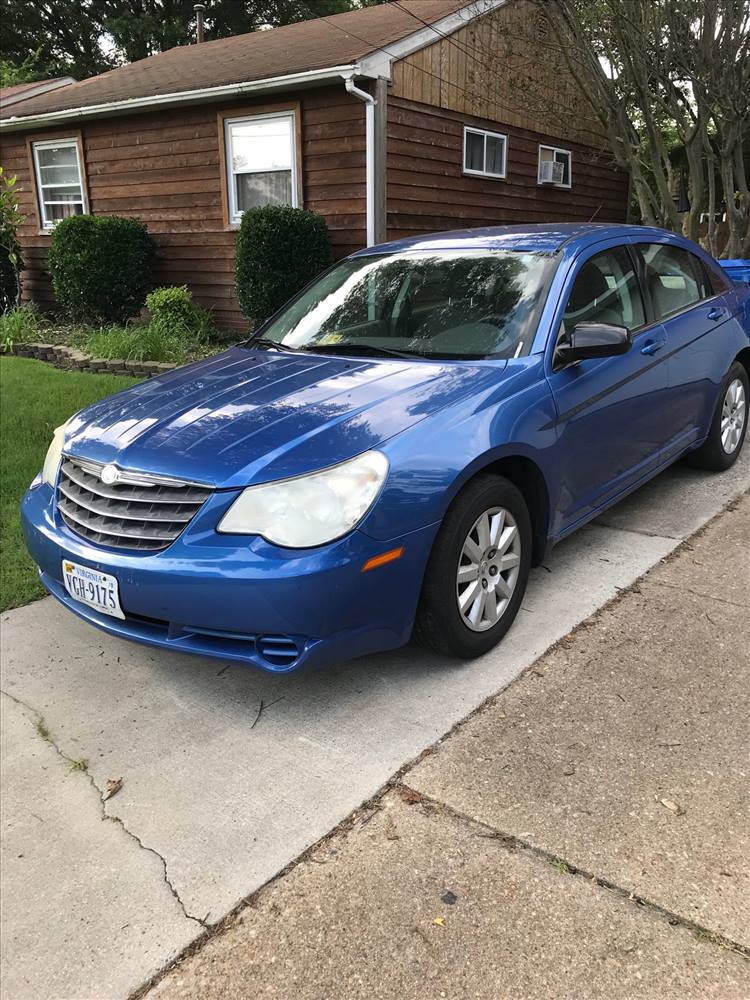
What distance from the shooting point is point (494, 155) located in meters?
12.3

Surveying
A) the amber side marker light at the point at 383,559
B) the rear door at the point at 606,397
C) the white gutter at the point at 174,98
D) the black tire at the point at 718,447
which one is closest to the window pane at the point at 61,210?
the white gutter at the point at 174,98

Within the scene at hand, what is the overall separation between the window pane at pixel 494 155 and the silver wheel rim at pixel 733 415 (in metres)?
8.16

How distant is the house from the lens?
9906mm

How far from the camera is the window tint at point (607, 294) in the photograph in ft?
11.9

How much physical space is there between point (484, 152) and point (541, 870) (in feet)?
38.5

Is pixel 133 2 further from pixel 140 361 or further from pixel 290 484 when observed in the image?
pixel 290 484

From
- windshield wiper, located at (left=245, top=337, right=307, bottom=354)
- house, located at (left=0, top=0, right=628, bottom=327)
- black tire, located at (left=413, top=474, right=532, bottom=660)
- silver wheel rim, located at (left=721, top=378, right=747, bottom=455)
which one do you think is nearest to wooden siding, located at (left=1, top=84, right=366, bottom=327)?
house, located at (left=0, top=0, right=628, bottom=327)

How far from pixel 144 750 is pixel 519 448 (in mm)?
1742

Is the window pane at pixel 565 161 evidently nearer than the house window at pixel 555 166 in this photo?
No

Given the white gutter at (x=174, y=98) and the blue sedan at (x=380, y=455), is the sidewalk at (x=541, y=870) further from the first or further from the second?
the white gutter at (x=174, y=98)

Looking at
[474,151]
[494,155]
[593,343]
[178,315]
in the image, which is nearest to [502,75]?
[494,155]

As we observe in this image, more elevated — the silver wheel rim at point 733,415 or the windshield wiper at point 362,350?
the windshield wiper at point 362,350

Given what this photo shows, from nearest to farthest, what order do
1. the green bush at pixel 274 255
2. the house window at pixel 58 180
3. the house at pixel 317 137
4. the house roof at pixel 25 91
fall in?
the green bush at pixel 274 255, the house at pixel 317 137, the house window at pixel 58 180, the house roof at pixel 25 91

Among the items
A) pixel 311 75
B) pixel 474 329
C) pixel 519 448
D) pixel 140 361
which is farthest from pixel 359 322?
pixel 311 75
